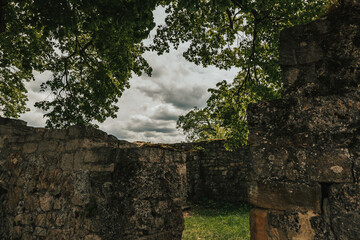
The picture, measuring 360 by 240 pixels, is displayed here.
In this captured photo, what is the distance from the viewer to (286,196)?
158 centimetres

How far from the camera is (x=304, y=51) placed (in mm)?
1740

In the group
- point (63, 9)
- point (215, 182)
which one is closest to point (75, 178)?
point (63, 9)

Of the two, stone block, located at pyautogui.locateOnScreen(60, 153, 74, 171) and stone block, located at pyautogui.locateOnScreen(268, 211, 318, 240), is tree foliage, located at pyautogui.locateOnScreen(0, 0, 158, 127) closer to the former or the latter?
stone block, located at pyautogui.locateOnScreen(60, 153, 74, 171)

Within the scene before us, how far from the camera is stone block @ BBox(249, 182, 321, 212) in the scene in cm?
152

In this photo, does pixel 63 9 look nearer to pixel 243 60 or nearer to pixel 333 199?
pixel 333 199

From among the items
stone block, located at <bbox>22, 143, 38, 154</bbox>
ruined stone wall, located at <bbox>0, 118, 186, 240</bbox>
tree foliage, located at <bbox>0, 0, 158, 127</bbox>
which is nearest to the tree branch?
tree foliage, located at <bbox>0, 0, 158, 127</bbox>

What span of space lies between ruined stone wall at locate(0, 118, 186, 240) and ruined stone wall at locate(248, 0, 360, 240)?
1.78 metres

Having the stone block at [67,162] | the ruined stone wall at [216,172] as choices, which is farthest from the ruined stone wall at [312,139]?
the ruined stone wall at [216,172]

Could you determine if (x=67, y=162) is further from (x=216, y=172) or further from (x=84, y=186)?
(x=216, y=172)

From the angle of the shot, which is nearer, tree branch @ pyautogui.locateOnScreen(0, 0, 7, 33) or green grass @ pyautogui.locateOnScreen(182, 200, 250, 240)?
tree branch @ pyautogui.locateOnScreen(0, 0, 7, 33)

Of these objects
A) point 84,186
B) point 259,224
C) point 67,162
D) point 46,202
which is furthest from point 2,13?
point 259,224

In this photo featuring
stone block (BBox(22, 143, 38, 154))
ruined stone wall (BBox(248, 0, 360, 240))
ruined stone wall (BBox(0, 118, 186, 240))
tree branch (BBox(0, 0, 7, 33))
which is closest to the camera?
ruined stone wall (BBox(248, 0, 360, 240))

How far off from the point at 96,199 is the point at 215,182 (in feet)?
26.4

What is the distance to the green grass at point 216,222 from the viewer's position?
569cm
